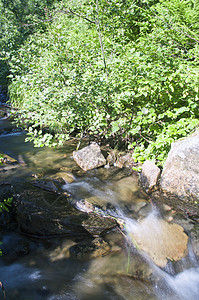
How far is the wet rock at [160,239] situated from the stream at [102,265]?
2cm

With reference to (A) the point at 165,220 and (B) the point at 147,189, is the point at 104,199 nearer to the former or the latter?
(B) the point at 147,189

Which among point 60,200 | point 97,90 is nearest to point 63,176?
point 60,200

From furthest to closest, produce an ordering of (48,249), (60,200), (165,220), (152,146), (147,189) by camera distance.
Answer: (152,146), (147,189), (60,200), (165,220), (48,249)

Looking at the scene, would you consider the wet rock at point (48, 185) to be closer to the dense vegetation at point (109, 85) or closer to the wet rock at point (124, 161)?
the dense vegetation at point (109, 85)

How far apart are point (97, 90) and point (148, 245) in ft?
9.82

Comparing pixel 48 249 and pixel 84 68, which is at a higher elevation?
pixel 84 68

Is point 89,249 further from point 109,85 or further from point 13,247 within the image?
point 109,85

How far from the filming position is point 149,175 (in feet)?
13.6

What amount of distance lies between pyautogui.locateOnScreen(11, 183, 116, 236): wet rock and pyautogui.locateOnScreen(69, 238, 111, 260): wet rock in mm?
177

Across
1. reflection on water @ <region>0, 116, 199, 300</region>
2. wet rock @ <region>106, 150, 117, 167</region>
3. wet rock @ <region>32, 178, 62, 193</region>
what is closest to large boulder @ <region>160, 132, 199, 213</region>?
reflection on water @ <region>0, 116, 199, 300</region>

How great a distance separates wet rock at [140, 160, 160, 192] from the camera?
13.4 feet

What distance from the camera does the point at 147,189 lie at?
4.09 metres

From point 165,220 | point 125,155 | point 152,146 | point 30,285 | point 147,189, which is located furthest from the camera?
point 125,155

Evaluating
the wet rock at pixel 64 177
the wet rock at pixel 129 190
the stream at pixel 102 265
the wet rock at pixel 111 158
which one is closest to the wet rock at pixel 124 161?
the wet rock at pixel 111 158
